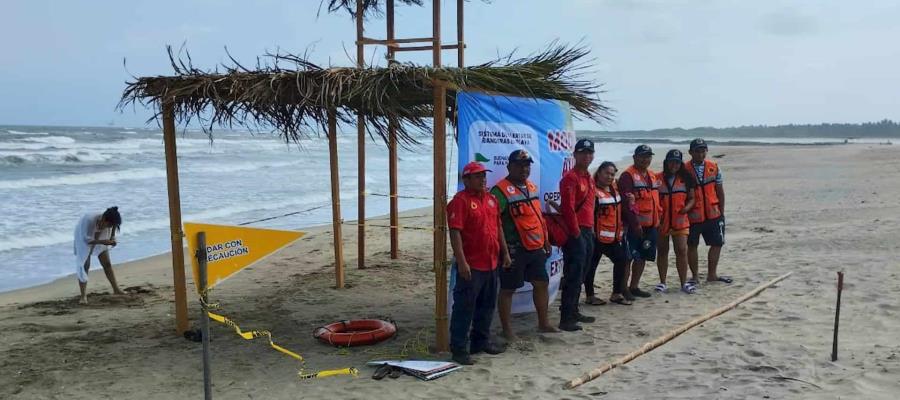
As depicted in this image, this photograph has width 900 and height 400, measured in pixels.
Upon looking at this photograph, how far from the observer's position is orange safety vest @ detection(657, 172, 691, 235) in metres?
7.39

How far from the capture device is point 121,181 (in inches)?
875

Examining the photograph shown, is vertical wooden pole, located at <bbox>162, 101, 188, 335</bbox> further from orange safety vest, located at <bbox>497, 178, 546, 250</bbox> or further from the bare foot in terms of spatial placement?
the bare foot

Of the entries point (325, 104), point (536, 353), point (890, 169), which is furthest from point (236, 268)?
point (890, 169)

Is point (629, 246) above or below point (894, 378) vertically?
above

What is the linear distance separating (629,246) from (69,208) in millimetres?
13393

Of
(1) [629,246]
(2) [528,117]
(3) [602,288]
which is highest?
(2) [528,117]

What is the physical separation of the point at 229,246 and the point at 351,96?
5.55ft

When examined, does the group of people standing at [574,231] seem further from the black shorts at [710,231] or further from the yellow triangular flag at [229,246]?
the yellow triangular flag at [229,246]

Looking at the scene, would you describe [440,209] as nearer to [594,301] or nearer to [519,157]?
[519,157]

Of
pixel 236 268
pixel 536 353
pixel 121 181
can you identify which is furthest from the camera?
pixel 121 181

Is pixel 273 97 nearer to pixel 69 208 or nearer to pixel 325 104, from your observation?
pixel 325 104

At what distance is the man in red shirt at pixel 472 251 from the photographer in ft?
17.1

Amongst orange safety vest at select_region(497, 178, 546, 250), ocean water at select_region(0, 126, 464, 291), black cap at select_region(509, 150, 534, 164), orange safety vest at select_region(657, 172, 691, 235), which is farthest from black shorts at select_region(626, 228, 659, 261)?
ocean water at select_region(0, 126, 464, 291)

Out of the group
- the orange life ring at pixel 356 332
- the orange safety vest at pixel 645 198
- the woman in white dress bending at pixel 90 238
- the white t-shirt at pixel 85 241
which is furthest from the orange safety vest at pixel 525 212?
the white t-shirt at pixel 85 241
